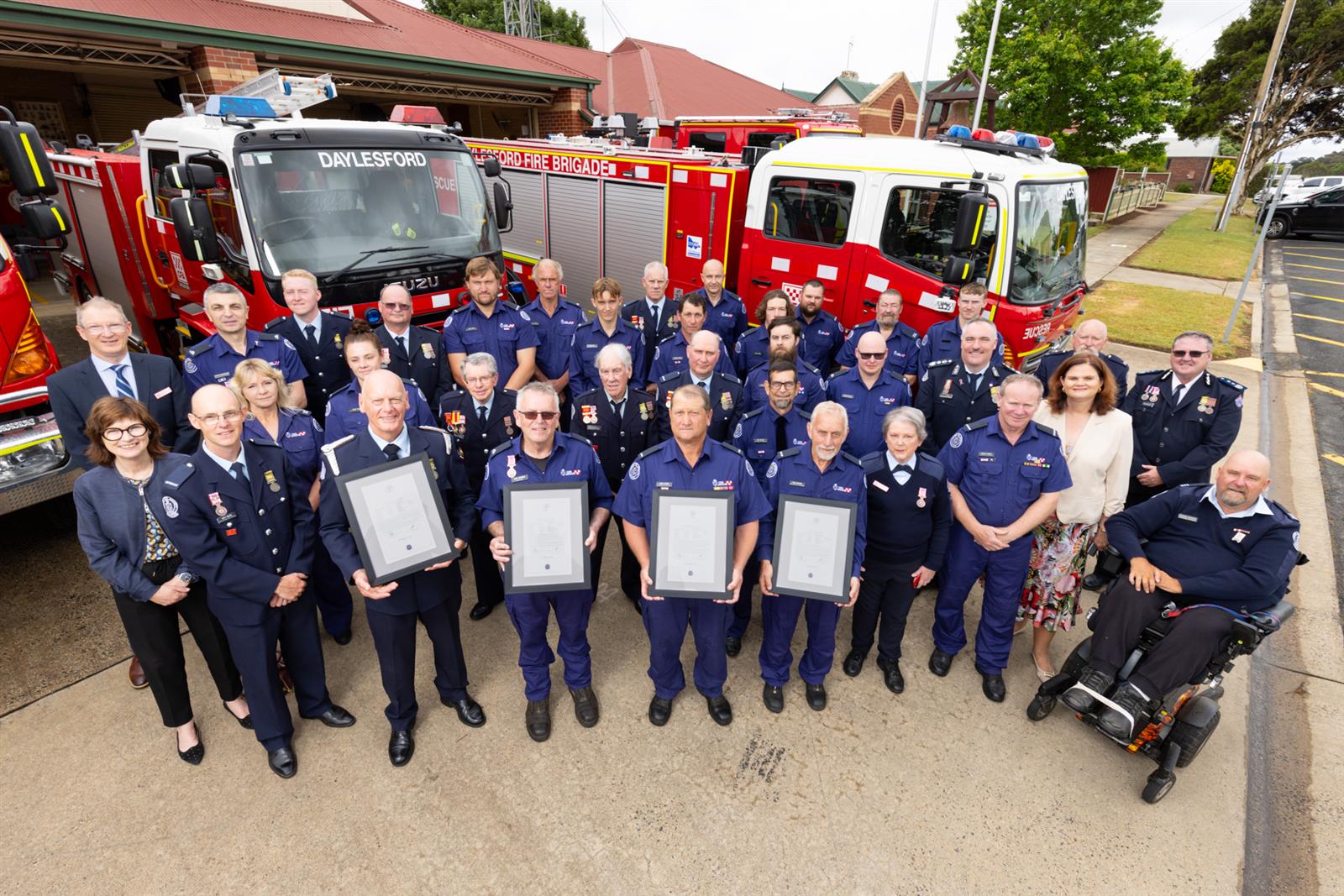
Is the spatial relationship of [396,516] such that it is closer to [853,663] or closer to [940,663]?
[853,663]

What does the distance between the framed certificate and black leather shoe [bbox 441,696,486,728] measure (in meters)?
1.28

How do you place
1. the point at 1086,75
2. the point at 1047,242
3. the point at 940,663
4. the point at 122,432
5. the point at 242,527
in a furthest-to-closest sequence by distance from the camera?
1. the point at 1086,75
2. the point at 1047,242
3. the point at 940,663
4. the point at 242,527
5. the point at 122,432

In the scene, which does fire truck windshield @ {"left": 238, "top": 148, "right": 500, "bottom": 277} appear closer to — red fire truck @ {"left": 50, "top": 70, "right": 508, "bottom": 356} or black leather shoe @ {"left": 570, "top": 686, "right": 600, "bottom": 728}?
red fire truck @ {"left": 50, "top": 70, "right": 508, "bottom": 356}

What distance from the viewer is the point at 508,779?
3305 millimetres

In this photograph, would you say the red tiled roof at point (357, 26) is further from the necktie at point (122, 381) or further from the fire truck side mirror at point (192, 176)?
the necktie at point (122, 381)

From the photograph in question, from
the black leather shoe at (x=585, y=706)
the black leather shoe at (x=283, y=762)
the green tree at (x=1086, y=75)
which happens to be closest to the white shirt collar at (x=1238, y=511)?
the black leather shoe at (x=585, y=706)

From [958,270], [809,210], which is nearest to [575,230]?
[809,210]

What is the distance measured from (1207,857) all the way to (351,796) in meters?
3.94

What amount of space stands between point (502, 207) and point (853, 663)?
203 inches

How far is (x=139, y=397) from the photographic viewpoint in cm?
355

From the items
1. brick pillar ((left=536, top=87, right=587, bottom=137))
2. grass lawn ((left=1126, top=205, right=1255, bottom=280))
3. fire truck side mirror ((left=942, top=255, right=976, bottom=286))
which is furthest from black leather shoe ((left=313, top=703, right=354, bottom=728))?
grass lawn ((left=1126, top=205, right=1255, bottom=280))

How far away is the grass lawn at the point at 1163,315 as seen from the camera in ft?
36.8

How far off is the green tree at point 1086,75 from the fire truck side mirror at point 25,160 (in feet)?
78.8

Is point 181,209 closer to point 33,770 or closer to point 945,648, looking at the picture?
point 33,770
